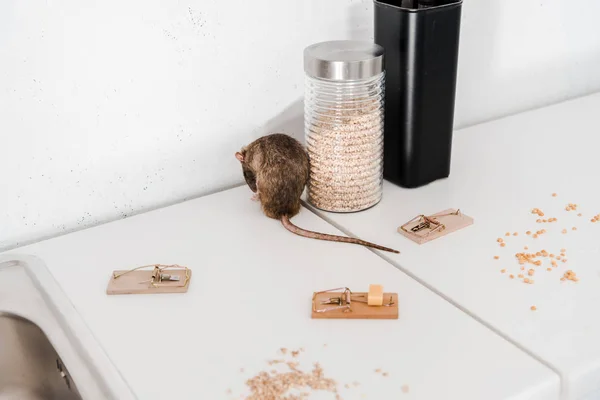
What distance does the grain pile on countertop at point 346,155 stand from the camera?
108cm

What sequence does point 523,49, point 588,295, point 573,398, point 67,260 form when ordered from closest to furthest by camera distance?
point 573,398
point 588,295
point 67,260
point 523,49

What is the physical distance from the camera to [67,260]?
1041 mm

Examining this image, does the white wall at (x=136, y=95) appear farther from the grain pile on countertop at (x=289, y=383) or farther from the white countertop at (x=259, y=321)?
the grain pile on countertop at (x=289, y=383)

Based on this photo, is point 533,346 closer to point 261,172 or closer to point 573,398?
point 573,398

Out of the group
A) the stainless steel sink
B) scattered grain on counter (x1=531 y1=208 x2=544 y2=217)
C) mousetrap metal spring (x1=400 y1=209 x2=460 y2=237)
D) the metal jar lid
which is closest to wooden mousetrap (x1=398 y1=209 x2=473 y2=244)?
mousetrap metal spring (x1=400 y1=209 x2=460 y2=237)

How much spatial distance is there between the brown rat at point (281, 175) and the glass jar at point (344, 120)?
4cm

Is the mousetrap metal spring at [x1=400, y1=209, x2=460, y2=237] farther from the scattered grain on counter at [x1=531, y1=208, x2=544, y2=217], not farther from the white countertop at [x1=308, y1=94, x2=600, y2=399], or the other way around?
the scattered grain on counter at [x1=531, y1=208, x2=544, y2=217]

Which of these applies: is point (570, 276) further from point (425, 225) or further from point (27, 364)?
point (27, 364)

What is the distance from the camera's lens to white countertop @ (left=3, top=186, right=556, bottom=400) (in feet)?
2.56

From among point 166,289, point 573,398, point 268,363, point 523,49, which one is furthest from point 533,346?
point 523,49

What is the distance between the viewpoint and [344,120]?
108 centimetres

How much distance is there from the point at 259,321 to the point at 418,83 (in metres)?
0.47

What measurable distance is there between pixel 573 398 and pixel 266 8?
0.76m

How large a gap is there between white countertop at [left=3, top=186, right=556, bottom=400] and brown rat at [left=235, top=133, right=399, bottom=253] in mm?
20
